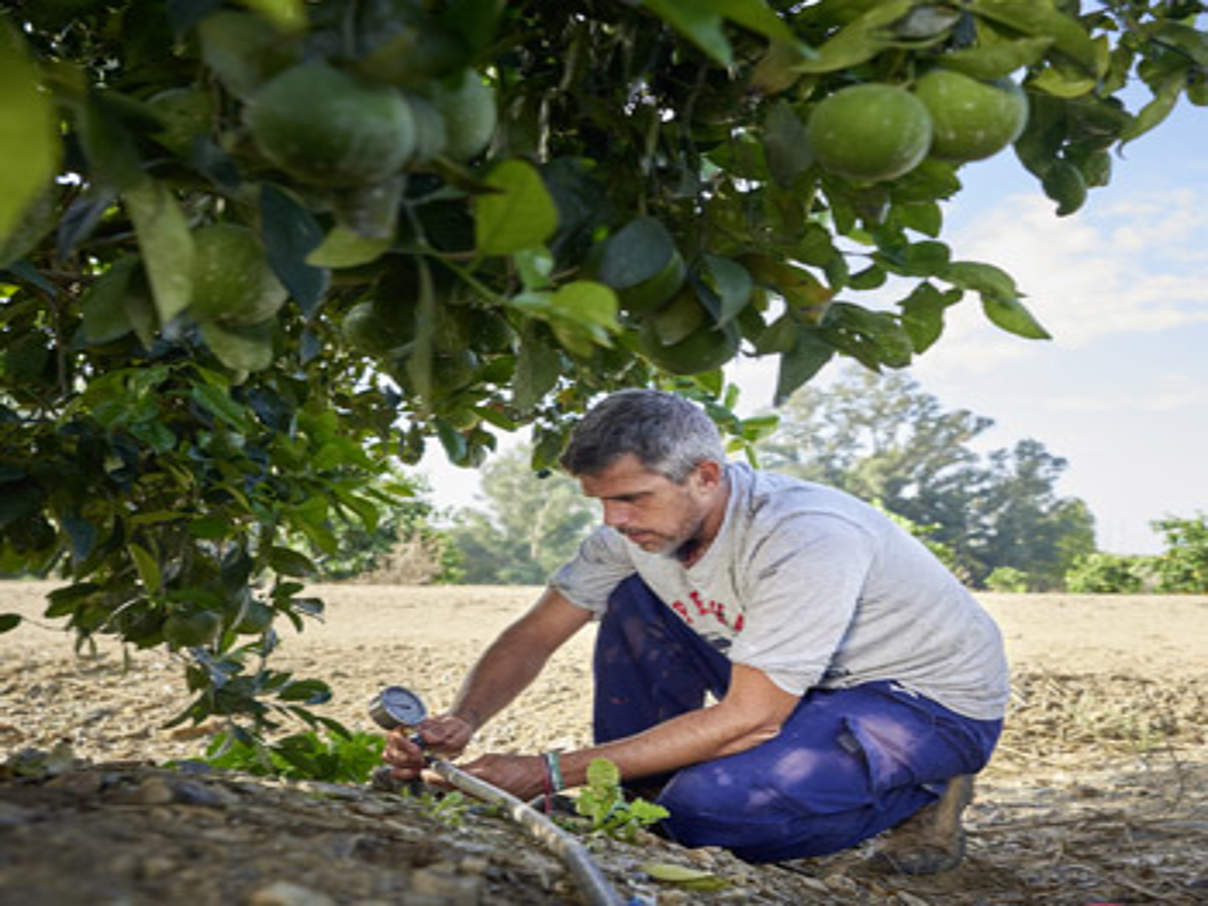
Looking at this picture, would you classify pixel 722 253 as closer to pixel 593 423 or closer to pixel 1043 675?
pixel 593 423

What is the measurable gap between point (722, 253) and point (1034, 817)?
2.48 meters

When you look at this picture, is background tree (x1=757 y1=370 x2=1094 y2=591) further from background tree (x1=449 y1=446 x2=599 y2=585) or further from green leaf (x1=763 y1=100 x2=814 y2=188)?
green leaf (x1=763 y1=100 x2=814 y2=188)

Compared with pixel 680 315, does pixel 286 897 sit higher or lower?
lower

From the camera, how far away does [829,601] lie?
2.40 metres

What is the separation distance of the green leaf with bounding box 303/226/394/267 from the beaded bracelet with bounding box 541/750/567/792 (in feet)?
5.23

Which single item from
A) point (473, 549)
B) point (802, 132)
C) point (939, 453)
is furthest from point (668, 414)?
point (939, 453)

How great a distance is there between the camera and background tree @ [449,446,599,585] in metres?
34.2

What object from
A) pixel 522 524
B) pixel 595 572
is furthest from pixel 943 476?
pixel 595 572

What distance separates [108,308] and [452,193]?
0.39m

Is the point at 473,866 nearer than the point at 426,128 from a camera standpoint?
No

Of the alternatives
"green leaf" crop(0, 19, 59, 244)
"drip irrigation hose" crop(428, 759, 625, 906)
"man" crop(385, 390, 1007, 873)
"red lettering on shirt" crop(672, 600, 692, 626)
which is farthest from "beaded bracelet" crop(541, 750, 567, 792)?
"green leaf" crop(0, 19, 59, 244)

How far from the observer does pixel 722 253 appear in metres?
1.33

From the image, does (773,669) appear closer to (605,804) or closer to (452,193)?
(605,804)

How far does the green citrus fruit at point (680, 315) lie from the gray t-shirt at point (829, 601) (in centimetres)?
128
